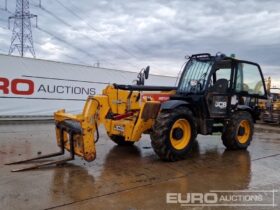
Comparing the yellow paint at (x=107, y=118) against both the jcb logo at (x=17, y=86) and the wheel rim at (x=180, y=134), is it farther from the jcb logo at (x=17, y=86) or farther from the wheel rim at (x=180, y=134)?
the jcb logo at (x=17, y=86)

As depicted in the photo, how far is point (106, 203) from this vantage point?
4.19 metres

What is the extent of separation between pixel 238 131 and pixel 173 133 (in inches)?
95.5

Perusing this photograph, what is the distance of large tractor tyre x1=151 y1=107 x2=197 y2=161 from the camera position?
6246 millimetres

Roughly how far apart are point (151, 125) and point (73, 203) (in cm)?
304

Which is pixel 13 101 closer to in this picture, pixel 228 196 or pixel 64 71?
pixel 64 71

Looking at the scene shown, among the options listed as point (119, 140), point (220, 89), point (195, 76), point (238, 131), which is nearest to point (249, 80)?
point (220, 89)

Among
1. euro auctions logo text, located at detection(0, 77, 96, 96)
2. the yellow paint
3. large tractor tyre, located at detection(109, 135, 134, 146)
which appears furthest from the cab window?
euro auctions logo text, located at detection(0, 77, 96, 96)

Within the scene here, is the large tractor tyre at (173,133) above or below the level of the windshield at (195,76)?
below

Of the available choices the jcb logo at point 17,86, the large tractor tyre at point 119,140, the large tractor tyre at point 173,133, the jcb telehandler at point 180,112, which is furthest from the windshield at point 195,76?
the jcb logo at point 17,86

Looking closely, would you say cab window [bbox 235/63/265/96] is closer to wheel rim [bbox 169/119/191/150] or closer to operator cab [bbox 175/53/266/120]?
operator cab [bbox 175/53/266/120]

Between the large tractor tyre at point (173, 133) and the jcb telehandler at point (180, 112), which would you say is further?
the large tractor tyre at point (173, 133)

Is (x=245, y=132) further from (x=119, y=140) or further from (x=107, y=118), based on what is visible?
Result: (x=107, y=118)

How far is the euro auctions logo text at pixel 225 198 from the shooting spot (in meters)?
4.35

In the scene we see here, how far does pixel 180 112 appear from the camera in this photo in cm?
654
